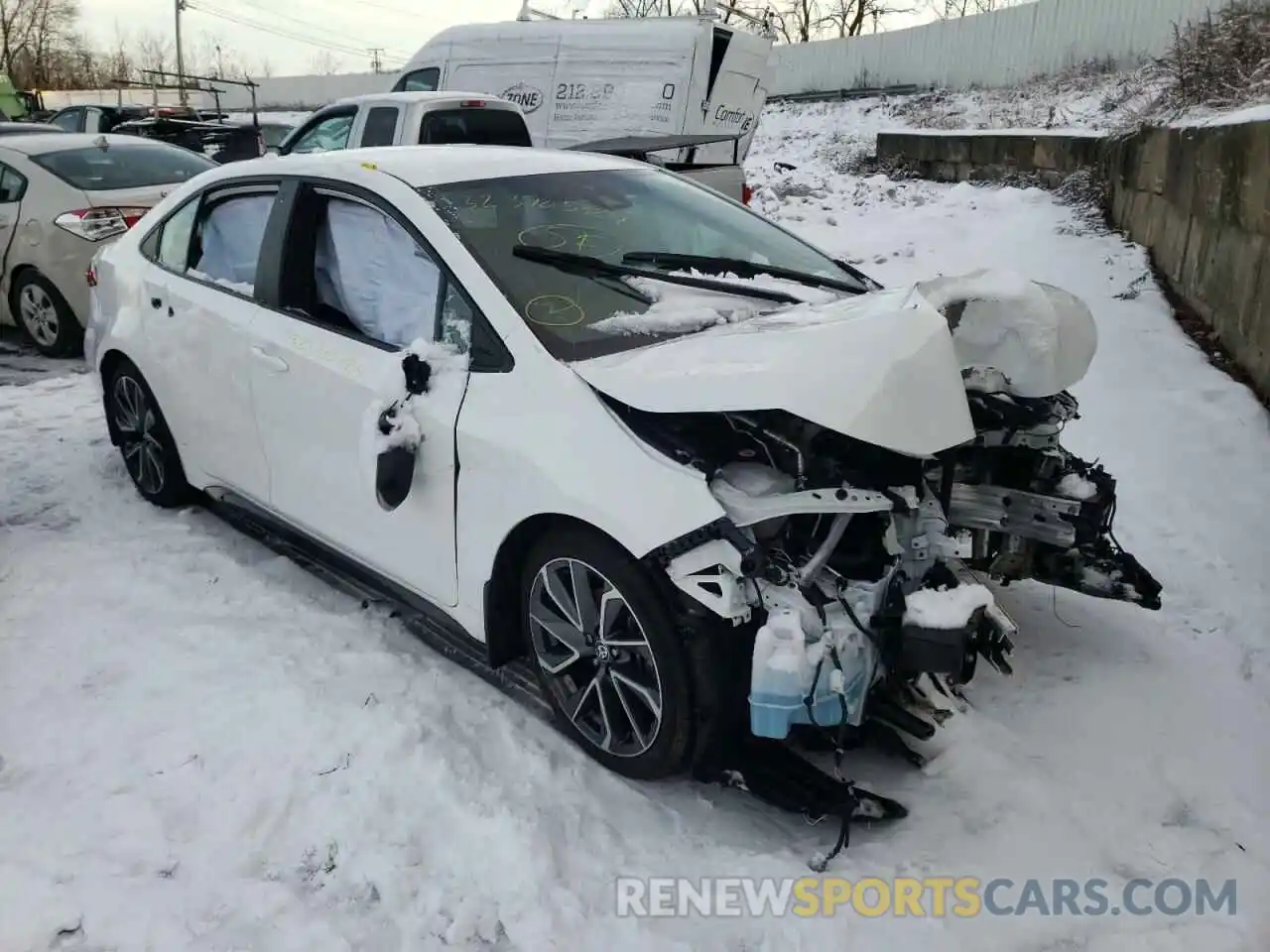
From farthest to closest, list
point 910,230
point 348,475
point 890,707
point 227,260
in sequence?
point 910,230, point 227,260, point 348,475, point 890,707

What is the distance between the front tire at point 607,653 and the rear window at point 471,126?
22.8 ft

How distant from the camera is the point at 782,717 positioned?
2475mm

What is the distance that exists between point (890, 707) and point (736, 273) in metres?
1.59

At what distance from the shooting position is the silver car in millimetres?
7559

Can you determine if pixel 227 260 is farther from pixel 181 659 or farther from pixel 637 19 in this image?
pixel 637 19

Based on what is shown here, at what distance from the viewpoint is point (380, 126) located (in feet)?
30.0

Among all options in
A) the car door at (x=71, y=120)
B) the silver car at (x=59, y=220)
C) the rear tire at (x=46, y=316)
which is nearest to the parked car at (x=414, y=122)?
the silver car at (x=59, y=220)

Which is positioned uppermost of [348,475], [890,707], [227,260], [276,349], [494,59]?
[494,59]

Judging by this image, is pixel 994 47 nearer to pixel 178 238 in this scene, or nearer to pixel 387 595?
pixel 178 238

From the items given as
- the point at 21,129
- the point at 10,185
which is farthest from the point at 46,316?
the point at 21,129

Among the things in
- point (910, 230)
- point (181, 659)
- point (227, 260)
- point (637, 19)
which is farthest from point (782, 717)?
point (637, 19)

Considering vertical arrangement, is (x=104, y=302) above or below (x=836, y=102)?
below

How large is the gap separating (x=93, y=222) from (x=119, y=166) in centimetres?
88

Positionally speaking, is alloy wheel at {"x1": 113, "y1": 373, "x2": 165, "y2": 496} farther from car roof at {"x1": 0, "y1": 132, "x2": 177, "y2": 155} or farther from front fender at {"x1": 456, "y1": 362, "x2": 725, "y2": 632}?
car roof at {"x1": 0, "y1": 132, "x2": 177, "y2": 155}
